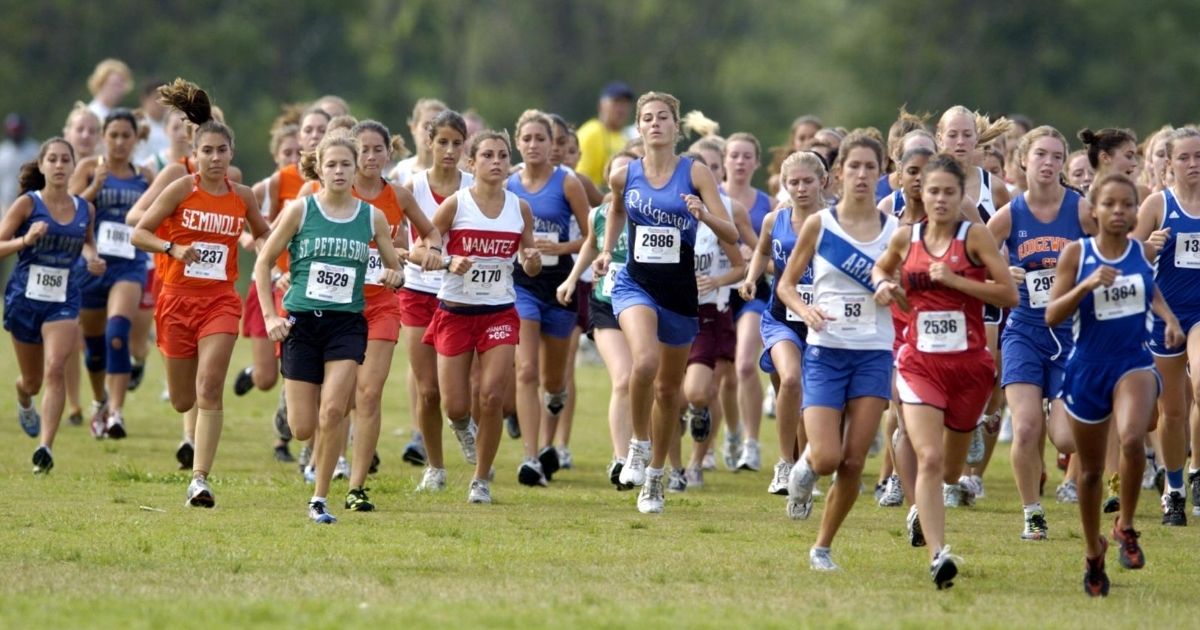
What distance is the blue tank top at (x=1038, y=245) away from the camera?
11.3m

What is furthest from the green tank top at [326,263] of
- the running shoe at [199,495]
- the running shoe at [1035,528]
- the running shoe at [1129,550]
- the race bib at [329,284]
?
the running shoe at [1129,550]

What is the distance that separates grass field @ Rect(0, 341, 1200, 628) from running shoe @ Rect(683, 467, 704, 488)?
0.11 metres

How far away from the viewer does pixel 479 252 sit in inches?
480

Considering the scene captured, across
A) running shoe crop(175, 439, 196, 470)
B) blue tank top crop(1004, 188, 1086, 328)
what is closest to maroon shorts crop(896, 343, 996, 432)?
→ blue tank top crop(1004, 188, 1086, 328)

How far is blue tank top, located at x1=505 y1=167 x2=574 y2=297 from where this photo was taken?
43.6 ft

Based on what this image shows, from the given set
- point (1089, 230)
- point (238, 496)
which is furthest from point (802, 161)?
point (238, 496)

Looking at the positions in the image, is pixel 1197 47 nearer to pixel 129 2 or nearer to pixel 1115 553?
pixel 129 2

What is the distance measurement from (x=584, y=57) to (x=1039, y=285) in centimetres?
4472

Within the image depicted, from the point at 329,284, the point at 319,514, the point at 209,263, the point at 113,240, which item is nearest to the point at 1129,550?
the point at 319,514

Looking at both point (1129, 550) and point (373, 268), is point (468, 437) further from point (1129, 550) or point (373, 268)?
point (1129, 550)

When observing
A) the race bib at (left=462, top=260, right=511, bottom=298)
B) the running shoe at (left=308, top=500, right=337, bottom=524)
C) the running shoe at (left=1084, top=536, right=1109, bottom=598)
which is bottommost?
the running shoe at (left=1084, top=536, right=1109, bottom=598)

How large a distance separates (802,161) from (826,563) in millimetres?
3118

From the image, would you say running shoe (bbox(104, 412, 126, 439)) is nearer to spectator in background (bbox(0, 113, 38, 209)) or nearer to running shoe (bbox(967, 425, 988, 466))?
running shoe (bbox(967, 425, 988, 466))

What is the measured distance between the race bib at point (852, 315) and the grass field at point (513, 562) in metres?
1.12
